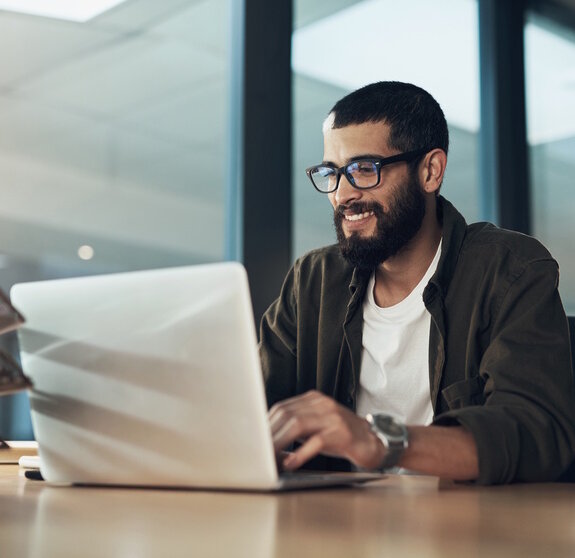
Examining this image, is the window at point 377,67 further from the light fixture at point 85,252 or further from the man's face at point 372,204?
the man's face at point 372,204

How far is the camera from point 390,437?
1.07 m

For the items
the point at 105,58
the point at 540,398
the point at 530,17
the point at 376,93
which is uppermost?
the point at 530,17

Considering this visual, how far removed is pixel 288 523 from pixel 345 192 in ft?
3.69

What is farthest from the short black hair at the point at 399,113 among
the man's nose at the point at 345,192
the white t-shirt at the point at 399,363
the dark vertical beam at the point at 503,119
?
the dark vertical beam at the point at 503,119

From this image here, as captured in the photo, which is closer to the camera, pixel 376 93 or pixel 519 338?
pixel 519 338

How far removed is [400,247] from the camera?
5.94ft

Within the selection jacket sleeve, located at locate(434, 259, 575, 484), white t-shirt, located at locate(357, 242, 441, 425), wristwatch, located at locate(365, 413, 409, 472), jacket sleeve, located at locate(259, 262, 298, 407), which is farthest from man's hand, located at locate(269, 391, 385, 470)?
jacket sleeve, located at locate(259, 262, 298, 407)

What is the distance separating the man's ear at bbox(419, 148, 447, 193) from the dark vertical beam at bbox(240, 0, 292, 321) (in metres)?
0.91

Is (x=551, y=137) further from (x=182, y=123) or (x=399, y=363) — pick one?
(x=399, y=363)

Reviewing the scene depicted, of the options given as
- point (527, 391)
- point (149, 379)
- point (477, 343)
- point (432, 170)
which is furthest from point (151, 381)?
point (432, 170)

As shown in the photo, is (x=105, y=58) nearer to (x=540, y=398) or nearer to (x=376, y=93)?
(x=376, y=93)

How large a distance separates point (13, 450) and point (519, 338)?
0.96 m

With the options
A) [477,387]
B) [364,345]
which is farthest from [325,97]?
[477,387]

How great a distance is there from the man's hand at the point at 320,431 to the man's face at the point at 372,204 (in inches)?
30.6
